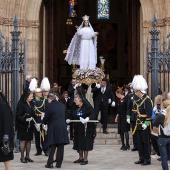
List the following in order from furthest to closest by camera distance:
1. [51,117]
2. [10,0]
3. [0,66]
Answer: [10,0]
[0,66]
[51,117]

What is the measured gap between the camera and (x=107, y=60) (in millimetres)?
32906

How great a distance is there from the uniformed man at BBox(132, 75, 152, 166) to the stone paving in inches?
11.7

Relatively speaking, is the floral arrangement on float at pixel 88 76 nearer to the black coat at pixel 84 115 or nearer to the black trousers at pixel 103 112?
the black trousers at pixel 103 112

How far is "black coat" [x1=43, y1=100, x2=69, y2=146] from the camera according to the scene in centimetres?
1244

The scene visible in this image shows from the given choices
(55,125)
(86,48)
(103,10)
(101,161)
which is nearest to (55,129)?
(55,125)

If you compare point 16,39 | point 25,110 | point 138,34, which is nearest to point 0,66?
point 16,39

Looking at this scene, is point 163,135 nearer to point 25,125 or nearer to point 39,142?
point 25,125

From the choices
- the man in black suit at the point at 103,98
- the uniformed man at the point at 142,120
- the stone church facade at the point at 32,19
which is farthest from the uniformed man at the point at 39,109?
the stone church facade at the point at 32,19

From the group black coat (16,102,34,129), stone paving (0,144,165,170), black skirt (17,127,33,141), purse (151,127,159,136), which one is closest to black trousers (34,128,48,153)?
stone paving (0,144,165,170)

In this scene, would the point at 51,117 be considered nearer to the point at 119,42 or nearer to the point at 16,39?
the point at 16,39

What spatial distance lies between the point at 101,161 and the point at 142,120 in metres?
1.56

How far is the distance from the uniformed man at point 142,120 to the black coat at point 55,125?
170 centimetres

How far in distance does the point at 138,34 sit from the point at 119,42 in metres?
10.8

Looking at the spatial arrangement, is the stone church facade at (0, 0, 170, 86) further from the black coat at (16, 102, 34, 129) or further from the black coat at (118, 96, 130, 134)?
the black coat at (16, 102, 34, 129)
